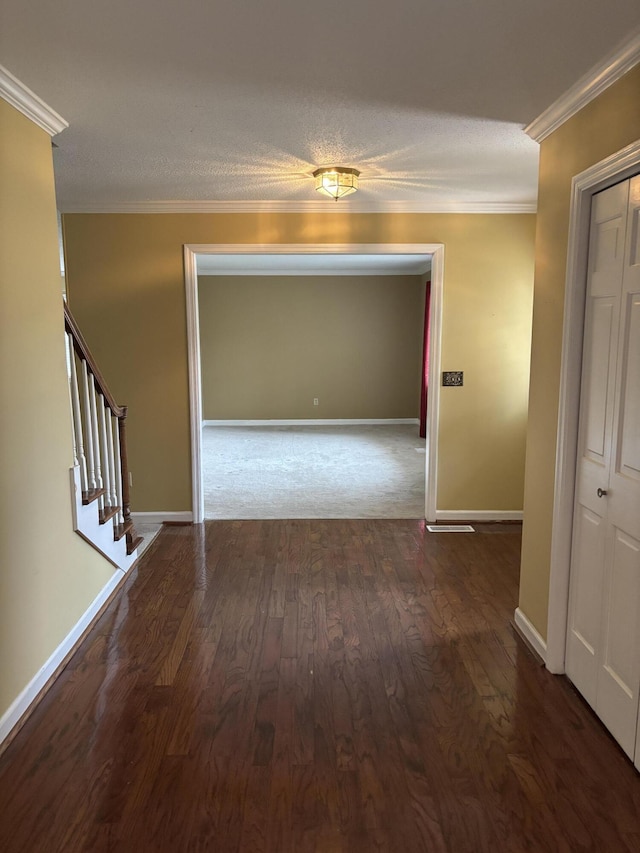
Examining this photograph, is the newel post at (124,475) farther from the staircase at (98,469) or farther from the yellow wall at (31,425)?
the yellow wall at (31,425)

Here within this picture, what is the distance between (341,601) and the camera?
3424 mm

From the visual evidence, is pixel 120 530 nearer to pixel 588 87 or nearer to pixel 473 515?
pixel 473 515

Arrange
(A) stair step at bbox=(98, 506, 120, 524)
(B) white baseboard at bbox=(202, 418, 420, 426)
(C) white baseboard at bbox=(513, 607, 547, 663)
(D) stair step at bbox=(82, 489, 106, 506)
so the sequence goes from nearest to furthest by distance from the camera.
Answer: (C) white baseboard at bbox=(513, 607, 547, 663) < (D) stair step at bbox=(82, 489, 106, 506) < (A) stair step at bbox=(98, 506, 120, 524) < (B) white baseboard at bbox=(202, 418, 420, 426)

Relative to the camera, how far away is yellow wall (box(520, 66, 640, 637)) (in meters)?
2.36

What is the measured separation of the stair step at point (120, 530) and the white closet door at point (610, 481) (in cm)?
251

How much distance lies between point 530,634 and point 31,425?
8.13 ft

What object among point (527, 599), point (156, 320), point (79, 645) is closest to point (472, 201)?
point (156, 320)

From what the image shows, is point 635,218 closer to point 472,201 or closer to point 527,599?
point 527,599

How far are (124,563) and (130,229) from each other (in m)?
2.47

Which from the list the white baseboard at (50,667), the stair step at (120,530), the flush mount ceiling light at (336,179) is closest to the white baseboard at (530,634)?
the white baseboard at (50,667)

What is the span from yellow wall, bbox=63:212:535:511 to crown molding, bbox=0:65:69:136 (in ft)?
6.02

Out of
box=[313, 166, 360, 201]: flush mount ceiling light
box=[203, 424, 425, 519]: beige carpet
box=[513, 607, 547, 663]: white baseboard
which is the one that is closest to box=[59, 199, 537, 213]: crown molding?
box=[313, 166, 360, 201]: flush mount ceiling light

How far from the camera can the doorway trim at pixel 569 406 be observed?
2.38 metres

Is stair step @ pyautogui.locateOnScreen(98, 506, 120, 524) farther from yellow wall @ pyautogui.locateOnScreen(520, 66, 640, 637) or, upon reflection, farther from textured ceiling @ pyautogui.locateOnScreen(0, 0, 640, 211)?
yellow wall @ pyautogui.locateOnScreen(520, 66, 640, 637)
